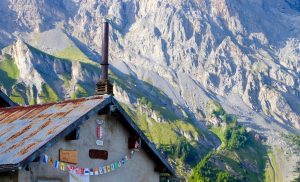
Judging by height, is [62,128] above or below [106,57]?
below

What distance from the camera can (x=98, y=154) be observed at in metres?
26.6

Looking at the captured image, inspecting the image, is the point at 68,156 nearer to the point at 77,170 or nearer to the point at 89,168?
the point at 77,170

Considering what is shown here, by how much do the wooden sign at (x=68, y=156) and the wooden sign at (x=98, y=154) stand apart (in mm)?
1025

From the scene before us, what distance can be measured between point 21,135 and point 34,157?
100 inches

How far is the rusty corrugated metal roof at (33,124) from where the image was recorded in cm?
2361

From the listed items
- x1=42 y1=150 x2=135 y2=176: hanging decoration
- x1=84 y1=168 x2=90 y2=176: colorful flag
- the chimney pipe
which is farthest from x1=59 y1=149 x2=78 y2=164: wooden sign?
the chimney pipe

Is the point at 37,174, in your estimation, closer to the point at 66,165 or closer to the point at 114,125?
the point at 66,165

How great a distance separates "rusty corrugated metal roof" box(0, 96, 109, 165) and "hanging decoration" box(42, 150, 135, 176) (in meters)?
0.98

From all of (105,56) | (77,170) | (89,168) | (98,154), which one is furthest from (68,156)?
(105,56)

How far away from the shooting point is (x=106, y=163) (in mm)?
27188

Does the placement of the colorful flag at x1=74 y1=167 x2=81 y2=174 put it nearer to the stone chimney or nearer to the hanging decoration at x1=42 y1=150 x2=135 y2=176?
the hanging decoration at x1=42 y1=150 x2=135 y2=176

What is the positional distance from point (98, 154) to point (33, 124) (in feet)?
9.98

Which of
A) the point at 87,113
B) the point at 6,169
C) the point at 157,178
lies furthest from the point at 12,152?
the point at 157,178

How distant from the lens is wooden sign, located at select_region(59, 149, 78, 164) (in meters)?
24.8
